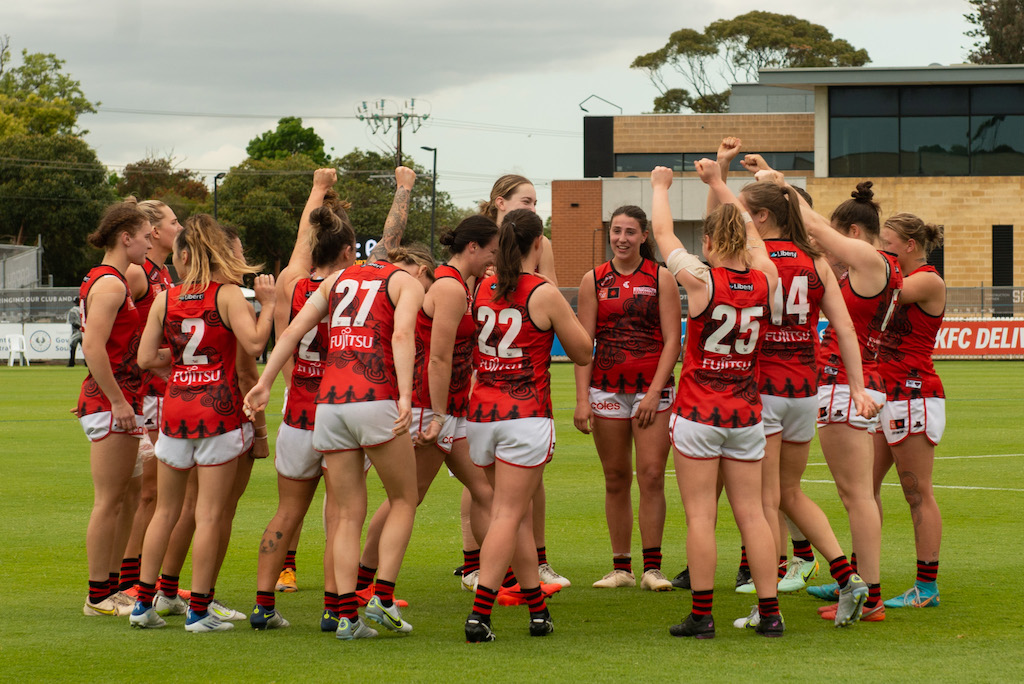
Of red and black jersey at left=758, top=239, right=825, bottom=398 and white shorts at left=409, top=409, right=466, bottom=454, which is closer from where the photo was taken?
red and black jersey at left=758, top=239, right=825, bottom=398

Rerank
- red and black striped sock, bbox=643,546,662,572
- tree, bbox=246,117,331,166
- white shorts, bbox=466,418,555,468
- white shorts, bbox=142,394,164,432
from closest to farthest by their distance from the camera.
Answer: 1. white shorts, bbox=466,418,555,468
2. white shorts, bbox=142,394,164,432
3. red and black striped sock, bbox=643,546,662,572
4. tree, bbox=246,117,331,166

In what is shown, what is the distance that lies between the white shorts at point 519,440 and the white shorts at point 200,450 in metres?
1.33

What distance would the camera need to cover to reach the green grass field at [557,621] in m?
5.36

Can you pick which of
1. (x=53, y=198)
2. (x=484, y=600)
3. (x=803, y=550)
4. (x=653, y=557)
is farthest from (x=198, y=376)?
(x=53, y=198)

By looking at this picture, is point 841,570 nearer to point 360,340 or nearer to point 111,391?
point 360,340

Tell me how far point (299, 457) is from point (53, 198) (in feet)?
205

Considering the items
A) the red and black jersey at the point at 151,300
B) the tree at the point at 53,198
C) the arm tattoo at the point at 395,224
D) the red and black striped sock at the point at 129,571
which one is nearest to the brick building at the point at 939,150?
the tree at the point at 53,198

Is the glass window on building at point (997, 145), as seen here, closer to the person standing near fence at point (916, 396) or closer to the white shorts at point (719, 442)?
the person standing near fence at point (916, 396)

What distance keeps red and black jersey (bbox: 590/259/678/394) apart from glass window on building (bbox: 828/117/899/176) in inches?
1668

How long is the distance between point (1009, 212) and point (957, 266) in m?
3.00

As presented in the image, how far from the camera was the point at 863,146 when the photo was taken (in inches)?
1849

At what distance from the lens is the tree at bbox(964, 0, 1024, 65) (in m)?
66.4

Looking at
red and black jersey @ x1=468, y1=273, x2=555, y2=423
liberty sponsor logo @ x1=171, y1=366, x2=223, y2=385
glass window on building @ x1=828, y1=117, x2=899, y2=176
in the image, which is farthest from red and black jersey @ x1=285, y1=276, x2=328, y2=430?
glass window on building @ x1=828, y1=117, x2=899, y2=176

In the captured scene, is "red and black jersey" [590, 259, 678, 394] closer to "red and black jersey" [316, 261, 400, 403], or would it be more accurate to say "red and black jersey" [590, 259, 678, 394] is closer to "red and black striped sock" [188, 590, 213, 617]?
"red and black jersey" [316, 261, 400, 403]
